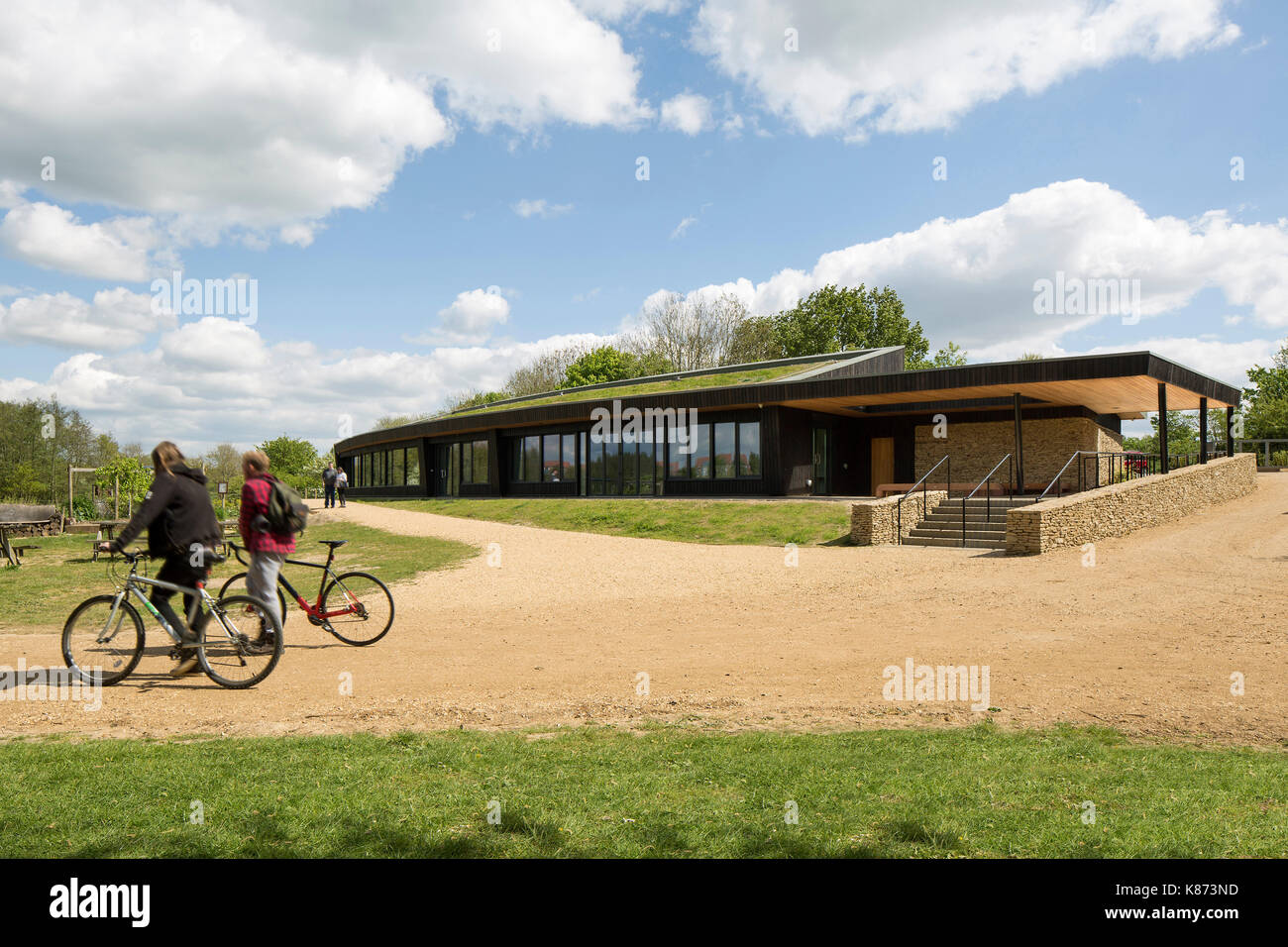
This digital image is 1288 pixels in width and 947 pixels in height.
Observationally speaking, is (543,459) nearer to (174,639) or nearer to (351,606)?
(351,606)

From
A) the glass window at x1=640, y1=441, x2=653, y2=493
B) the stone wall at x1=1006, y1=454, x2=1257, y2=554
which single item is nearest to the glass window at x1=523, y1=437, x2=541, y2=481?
the glass window at x1=640, y1=441, x2=653, y2=493

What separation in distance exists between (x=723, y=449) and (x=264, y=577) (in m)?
18.7

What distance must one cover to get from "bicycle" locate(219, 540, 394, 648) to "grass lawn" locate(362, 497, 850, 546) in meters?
10.4

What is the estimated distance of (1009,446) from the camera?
24672 millimetres

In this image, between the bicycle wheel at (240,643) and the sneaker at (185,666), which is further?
the sneaker at (185,666)

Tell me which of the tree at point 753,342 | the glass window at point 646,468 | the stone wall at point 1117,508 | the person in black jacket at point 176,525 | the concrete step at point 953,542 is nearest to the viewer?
the person in black jacket at point 176,525

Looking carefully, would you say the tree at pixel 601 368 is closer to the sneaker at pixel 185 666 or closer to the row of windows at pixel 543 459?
the row of windows at pixel 543 459

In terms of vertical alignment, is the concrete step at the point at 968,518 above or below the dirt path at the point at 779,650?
above

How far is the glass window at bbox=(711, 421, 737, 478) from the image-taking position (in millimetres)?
24188

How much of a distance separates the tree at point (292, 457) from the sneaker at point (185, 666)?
64020mm

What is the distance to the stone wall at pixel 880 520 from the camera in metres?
16.3

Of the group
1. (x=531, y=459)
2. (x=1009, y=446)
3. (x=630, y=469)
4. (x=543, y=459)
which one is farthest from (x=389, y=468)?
(x=1009, y=446)

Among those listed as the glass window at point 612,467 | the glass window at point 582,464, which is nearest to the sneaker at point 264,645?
the glass window at point 612,467
